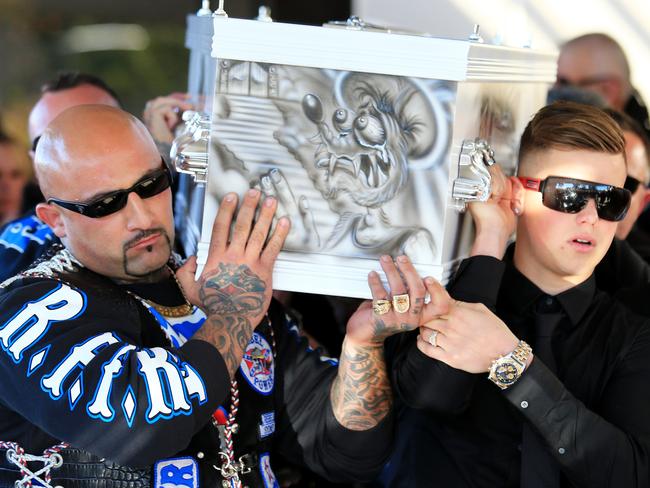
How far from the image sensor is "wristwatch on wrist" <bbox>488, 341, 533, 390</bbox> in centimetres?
211

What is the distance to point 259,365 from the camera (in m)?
2.47

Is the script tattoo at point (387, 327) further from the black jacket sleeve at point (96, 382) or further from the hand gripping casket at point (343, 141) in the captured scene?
the black jacket sleeve at point (96, 382)

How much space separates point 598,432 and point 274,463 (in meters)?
1.13

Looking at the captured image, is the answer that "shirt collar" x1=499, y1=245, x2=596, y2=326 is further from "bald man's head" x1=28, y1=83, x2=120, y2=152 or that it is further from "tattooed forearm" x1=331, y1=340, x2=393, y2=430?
"bald man's head" x1=28, y1=83, x2=120, y2=152

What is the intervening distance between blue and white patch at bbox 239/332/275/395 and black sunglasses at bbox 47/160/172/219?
1.53ft

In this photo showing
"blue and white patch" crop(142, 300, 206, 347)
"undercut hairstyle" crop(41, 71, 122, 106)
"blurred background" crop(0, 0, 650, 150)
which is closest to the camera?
"blue and white patch" crop(142, 300, 206, 347)

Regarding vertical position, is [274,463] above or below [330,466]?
below

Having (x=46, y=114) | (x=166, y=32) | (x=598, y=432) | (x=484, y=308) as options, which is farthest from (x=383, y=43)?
(x=166, y=32)

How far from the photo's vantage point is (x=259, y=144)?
6.87 ft

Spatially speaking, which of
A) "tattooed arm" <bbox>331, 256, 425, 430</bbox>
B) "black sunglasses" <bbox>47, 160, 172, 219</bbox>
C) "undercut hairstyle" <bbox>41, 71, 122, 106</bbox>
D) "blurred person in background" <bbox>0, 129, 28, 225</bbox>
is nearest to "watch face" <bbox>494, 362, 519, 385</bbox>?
"tattooed arm" <bbox>331, 256, 425, 430</bbox>

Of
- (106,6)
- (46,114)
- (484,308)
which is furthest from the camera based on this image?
(106,6)

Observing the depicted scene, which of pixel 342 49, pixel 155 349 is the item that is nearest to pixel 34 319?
pixel 155 349

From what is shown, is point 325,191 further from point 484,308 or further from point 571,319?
point 571,319

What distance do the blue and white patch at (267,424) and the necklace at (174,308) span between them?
1.06 ft
